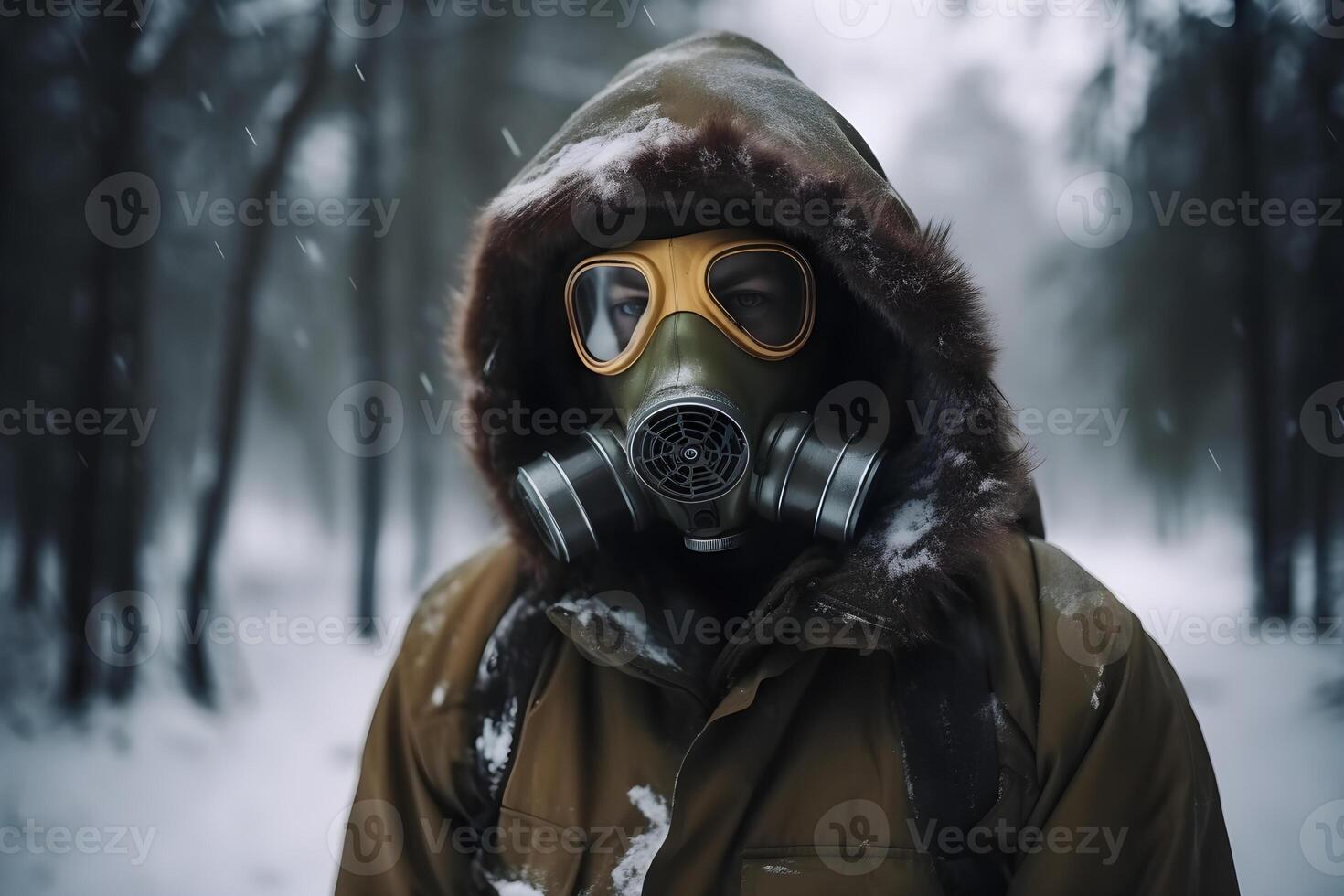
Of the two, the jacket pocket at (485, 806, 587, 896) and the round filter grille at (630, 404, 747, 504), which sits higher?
the round filter grille at (630, 404, 747, 504)

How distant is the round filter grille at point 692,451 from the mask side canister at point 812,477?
92 mm

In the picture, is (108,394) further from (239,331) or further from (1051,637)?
(1051,637)

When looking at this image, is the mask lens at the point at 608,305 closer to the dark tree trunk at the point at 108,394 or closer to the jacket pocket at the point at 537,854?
the jacket pocket at the point at 537,854

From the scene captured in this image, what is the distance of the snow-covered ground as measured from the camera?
3.86m

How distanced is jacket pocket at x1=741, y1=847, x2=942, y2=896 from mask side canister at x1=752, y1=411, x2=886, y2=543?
624 mm

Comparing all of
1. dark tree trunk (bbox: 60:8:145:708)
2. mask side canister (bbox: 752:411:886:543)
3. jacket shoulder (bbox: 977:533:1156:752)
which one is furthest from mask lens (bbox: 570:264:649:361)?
dark tree trunk (bbox: 60:8:145:708)

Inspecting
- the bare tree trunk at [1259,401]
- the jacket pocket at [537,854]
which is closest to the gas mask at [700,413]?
the jacket pocket at [537,854]

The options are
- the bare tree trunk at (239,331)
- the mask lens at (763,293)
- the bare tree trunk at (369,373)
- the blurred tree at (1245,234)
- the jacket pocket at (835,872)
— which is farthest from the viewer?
the bare tree trunk at (369,373)

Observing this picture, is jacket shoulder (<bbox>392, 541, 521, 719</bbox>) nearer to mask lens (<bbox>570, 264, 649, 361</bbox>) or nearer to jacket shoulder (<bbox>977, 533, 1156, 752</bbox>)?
mask lens (<bbox>570, 264, 649, 361</bbox>)

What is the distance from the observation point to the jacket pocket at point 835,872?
160 centimetres

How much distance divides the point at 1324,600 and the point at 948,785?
498 cm

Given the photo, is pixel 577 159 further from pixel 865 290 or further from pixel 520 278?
pixel 865 290

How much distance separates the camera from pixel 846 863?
1.63m

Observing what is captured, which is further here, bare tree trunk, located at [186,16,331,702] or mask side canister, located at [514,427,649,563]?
bare tree trunk, located at [186,16,331,702]
